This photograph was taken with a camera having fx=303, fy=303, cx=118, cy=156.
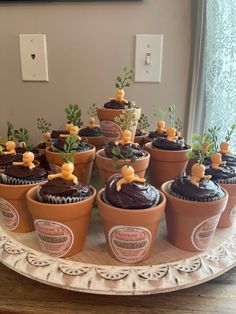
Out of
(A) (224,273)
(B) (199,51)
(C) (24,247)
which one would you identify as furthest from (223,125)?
(C) (24,247)

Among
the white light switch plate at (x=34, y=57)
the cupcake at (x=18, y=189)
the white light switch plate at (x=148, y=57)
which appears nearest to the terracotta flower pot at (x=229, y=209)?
the cupcake at (x=18, y=189)

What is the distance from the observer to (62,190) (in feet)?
1.55

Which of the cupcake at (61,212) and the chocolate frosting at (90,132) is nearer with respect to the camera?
the cupcake at (61,212)

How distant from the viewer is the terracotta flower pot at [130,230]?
0.45m

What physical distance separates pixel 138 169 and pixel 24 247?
0.25 m

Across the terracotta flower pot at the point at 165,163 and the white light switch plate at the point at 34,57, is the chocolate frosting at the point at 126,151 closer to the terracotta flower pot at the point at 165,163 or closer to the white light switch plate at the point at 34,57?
the terracotta flower pot at the point at 165,163

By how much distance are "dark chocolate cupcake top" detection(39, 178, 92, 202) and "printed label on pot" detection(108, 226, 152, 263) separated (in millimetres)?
77

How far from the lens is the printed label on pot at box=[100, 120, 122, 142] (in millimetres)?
658

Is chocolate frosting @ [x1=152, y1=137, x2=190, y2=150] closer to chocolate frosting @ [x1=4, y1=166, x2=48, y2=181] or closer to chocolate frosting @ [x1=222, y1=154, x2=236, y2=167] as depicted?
chocolate frosting @ [x1=222, y1=154, x2=236, y2=167]

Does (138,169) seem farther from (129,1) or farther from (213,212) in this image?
(129,1)

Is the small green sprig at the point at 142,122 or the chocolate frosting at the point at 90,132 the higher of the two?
the small green sprig at the point at 142,122

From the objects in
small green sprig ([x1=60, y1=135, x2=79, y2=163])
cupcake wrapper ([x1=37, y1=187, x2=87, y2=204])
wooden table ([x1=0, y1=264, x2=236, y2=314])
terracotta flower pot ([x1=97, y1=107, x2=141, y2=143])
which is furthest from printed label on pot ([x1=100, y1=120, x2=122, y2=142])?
wooden table ([x1=0, y1=264, x2=236, y2=314])

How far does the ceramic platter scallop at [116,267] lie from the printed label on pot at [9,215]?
3cm

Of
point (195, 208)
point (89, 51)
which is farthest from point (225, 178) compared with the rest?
point (89, 51)
